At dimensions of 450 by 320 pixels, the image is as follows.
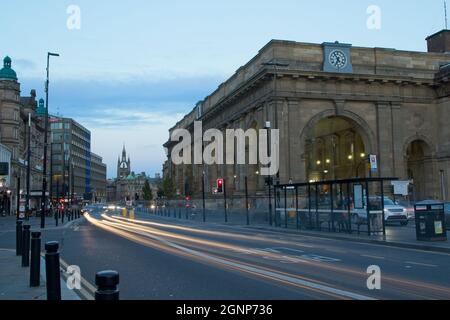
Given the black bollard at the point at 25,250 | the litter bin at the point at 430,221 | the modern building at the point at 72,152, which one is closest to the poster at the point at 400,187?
the litter bin at the point at 430,221

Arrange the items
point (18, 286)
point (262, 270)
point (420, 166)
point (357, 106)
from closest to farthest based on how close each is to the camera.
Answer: point (18, 286) → point (262, 270) → point (357, 106) → point (420, 166)

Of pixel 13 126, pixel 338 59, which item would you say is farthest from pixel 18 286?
pixel 13 126

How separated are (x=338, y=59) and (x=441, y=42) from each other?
21.3 metres

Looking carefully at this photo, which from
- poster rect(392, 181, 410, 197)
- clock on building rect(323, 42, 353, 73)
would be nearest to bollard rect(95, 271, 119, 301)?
poster rect(392, 181, 410, 197)

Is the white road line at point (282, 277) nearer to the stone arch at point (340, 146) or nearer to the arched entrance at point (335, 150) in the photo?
the stone arch at point (340, 146)

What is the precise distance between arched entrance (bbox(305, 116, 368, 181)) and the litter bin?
32.9m

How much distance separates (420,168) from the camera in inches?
2227

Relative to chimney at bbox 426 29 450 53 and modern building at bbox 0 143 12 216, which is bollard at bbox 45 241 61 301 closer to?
modern building at bbox 0 143 12 216

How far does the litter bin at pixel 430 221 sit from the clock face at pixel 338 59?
112ft

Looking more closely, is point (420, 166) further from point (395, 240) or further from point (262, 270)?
point (262, 270)

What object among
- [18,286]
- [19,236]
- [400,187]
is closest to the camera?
[18,286]
